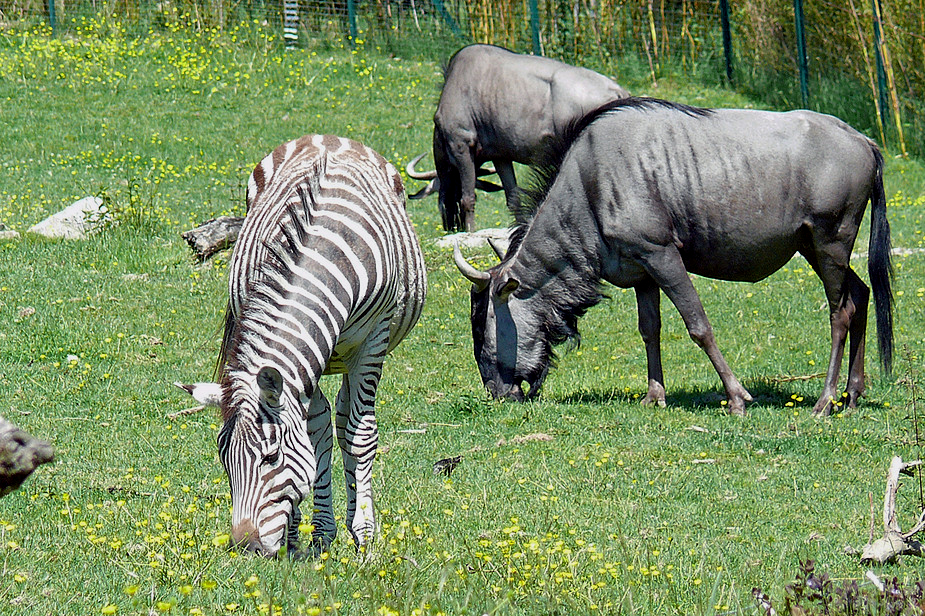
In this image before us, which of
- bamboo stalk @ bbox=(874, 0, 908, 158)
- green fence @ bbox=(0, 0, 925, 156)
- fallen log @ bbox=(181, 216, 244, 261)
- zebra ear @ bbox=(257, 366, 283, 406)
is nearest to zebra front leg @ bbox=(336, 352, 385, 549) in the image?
zebra ear @ bbox=(257, 366, 283, 406)

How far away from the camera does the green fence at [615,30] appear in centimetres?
2141

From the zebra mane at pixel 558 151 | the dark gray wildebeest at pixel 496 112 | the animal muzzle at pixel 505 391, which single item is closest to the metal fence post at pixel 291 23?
the dark gray wildebeest at pixel 496 112

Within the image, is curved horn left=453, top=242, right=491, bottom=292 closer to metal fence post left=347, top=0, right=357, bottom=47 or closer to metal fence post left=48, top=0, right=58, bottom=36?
metal fence post left=347, top=0, right=357, bottom=47

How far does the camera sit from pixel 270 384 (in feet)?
14.3

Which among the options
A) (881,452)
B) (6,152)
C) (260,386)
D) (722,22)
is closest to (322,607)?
(260,386)

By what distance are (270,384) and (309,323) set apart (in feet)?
1.38

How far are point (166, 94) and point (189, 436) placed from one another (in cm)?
1300

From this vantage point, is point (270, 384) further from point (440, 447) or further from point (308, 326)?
A: point (440, 447)

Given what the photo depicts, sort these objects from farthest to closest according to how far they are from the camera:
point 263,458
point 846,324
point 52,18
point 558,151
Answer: point 52,18, point 558,151, point 846,324, point 263,458

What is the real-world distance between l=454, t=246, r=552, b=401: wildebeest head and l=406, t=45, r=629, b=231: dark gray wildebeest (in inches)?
182

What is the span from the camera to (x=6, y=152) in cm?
1614

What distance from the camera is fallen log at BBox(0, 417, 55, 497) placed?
2.14m

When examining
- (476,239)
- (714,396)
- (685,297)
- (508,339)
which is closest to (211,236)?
(476,239)

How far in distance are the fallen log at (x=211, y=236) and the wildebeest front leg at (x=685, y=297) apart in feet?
17.2
